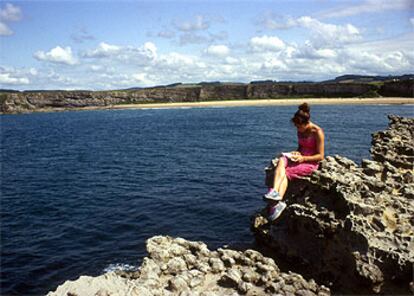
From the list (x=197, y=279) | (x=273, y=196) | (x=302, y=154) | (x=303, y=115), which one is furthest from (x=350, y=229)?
(x=197, y=279)

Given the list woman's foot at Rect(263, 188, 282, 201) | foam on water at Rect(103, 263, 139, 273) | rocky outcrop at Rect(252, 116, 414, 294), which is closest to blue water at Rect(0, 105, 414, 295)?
foam on water at Rect(103, 263, 139, 273)

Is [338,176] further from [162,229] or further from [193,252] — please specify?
[162,229]

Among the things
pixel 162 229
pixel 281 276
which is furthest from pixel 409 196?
pixel 162 229

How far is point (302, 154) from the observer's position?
591 inches

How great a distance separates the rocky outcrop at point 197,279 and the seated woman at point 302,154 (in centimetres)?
285

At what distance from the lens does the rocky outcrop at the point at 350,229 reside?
11.9m

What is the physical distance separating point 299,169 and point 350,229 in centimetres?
324

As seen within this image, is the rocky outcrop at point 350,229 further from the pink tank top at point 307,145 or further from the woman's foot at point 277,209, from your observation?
the woman's foot at point 277,209

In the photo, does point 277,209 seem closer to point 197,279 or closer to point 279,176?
point 279,176

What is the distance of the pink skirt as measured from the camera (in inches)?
578

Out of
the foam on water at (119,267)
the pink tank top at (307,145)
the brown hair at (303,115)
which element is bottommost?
the foam on water at (119,267)

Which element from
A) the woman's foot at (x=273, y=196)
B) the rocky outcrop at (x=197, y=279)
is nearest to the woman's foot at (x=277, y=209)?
the woman's foot at (x=273, y=196)

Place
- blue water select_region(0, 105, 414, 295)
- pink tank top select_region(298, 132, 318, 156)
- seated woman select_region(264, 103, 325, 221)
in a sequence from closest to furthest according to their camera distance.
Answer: seated woman select_region(264, 103, 325, 221)
pink tank top select_region(298, 132, 318, 156)
blue water select_region(0, 105, 414, 295)

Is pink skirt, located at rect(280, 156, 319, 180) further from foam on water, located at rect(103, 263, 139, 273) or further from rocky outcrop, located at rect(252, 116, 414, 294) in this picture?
foam on water, located at rect(103, 263, 139, 273)
